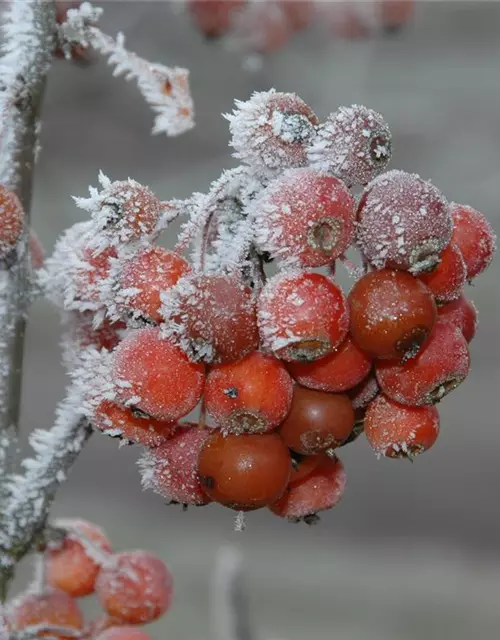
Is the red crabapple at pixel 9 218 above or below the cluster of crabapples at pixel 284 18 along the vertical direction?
below

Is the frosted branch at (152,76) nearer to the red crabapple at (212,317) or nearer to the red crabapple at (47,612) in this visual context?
the red crabapple at (212,317)

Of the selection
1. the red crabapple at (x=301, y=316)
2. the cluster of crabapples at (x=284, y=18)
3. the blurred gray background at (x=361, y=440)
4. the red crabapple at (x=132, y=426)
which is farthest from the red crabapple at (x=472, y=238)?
the blurred gray background at (x=361, y=440)

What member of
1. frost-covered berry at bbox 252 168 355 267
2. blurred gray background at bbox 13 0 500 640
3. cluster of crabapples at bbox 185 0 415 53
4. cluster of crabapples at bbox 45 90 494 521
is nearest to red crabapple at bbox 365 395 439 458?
cluster of crabapples at bbox 45 90 494 521

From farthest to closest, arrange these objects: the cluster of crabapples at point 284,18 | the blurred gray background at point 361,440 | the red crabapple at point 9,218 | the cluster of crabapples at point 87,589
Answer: the blurred gray background at point 361,440
the cluster of crabapples at point 284,18
the cluster of crabapples at point 87,589
the red crabapple at point 9,218

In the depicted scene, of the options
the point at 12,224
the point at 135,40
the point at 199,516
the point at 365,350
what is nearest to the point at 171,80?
the point at 12,224

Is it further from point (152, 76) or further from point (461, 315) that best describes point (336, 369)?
point (152, 76)

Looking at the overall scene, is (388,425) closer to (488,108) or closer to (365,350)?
(365,350)
